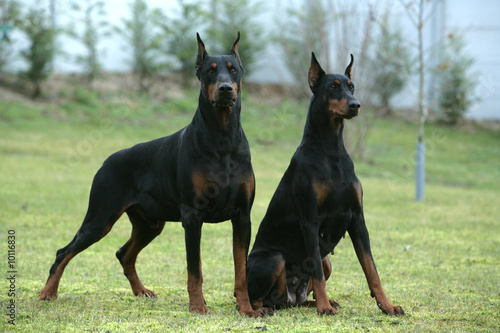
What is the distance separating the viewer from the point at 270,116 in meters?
22.0

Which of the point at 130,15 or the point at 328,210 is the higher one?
the point at 130,15

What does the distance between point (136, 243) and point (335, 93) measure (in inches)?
84.7

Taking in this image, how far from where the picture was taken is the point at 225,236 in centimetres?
898

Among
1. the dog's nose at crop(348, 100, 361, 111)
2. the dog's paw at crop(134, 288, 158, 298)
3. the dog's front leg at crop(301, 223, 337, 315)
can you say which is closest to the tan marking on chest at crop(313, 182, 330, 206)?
the dog's front leg at crop(301, 223, 337, 315)

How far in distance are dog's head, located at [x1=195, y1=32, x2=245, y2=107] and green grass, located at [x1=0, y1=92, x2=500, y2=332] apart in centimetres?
157

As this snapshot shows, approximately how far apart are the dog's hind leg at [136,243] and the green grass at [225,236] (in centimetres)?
19

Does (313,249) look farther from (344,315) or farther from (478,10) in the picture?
(478,10)

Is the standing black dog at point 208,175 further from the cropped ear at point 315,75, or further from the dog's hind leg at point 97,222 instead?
the cropped ear at point 315,75

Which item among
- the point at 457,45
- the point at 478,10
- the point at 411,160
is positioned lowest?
the point at 411,160

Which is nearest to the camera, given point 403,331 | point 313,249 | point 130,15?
point 403,331

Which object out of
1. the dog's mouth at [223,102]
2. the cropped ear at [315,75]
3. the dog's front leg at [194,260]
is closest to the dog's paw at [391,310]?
the dog's front leg at [194,260]

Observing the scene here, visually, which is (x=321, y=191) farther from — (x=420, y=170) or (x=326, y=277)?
(x=420, y=170)

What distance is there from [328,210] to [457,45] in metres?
19.6

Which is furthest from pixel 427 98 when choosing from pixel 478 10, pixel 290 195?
pixel 290 195
